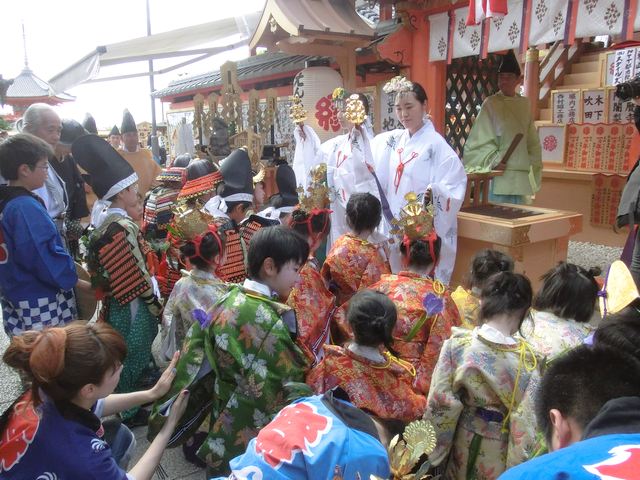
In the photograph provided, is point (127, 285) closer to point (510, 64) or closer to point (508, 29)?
point (510, 64)

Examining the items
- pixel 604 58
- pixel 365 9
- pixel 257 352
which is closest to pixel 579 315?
pixel 257 352

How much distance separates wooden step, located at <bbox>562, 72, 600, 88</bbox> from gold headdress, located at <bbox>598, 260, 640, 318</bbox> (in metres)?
9.25

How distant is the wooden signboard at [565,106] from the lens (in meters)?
9.04

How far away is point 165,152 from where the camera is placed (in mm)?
19688

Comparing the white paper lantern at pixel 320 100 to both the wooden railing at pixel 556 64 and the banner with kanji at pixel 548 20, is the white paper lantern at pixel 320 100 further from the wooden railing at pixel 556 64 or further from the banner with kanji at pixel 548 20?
the wooden railing at pixel 556 64

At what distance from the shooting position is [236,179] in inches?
179

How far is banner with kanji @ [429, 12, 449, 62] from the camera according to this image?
19.8 ft

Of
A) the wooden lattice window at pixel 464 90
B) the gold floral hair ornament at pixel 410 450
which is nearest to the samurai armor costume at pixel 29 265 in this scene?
the gold floral hair ornament at pixel 410 450

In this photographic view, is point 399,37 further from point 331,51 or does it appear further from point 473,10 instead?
point 473,10

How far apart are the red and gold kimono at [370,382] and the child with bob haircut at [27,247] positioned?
1980 mm

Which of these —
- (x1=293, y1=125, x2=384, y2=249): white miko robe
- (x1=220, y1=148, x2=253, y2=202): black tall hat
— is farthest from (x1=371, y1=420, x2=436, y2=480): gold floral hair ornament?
(x1=293, y1=125, x2=384, y2=249): white miko robe

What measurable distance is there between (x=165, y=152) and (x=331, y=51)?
547 inches

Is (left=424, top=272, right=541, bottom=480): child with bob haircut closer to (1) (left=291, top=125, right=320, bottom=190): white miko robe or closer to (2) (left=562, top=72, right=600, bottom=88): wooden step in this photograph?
(1) (left=291, top=125, right=320, bottom=190): white miko robe

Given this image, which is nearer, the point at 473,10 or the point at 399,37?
the point at 473,10
